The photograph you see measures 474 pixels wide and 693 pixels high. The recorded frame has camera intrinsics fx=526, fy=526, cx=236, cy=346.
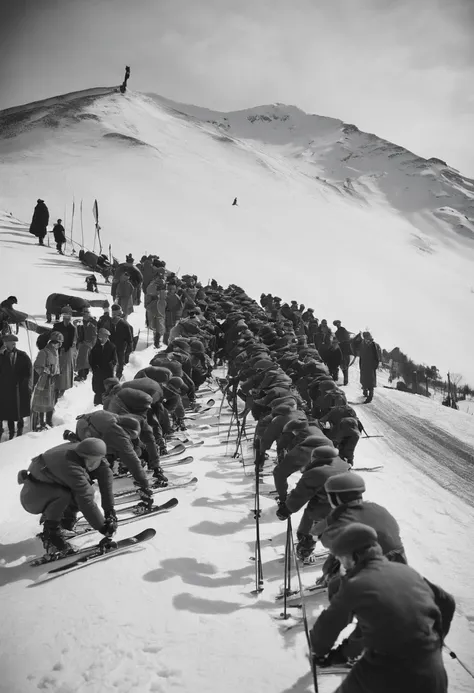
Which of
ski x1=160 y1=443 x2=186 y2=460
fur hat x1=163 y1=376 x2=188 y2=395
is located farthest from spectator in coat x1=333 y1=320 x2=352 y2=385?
fur hat x1=163 y1=376 x2=188 y2=395

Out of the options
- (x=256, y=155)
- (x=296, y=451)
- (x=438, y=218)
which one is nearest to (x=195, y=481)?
(x=296, y=451)

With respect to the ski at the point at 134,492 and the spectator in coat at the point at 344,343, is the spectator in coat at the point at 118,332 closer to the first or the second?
the ski at the point at 134,492

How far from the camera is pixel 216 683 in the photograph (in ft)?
12.9

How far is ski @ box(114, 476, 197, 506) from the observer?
742cm

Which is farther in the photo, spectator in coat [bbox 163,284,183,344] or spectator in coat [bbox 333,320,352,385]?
spectator in coat [bbox 333,320,352,385]

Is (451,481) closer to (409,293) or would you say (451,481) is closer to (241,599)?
(241,599)

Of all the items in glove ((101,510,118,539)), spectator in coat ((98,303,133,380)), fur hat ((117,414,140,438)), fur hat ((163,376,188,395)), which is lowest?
glove ((101,510,118,539))

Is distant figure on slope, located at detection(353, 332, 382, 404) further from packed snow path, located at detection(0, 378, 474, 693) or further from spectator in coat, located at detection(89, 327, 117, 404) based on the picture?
spectator in coat, located at detection(89, 327, 117, 404)

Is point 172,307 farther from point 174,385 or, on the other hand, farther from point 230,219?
point 230,219

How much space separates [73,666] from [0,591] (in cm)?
153

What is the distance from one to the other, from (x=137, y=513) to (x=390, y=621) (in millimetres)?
4820

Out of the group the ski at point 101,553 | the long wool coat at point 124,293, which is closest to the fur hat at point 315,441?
the ski at point 101,553

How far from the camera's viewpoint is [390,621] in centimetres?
264

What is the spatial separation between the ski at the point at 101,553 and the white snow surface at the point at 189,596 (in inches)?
3.8
